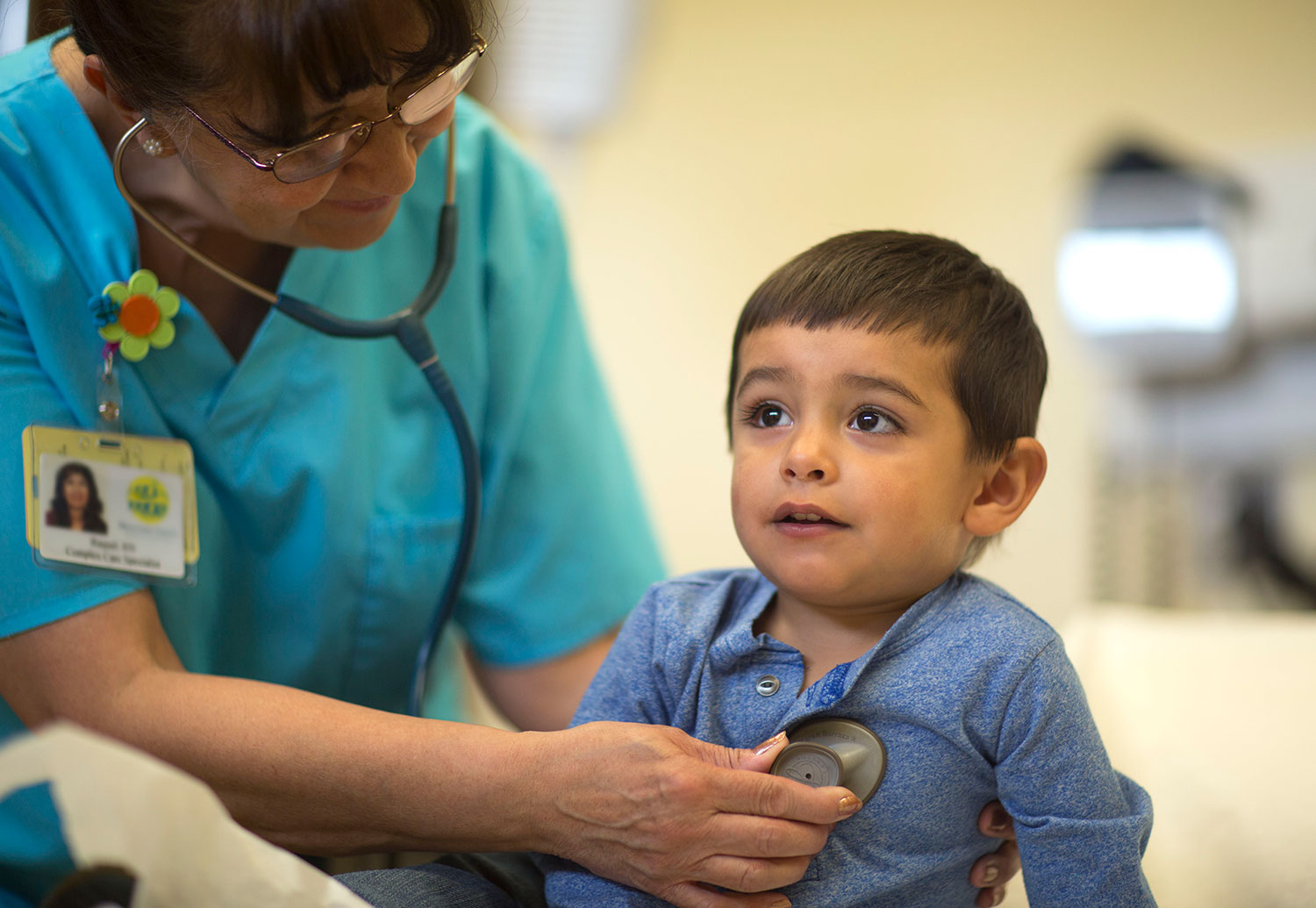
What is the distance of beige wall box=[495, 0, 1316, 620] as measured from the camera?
9.07 feet

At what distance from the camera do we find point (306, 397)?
1.18 m

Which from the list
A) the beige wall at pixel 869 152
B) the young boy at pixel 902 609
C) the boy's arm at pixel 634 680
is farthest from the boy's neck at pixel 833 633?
the beige wall at pixel 869 152

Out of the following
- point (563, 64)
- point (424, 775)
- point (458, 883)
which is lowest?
point (458, 883)

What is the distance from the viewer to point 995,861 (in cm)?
94

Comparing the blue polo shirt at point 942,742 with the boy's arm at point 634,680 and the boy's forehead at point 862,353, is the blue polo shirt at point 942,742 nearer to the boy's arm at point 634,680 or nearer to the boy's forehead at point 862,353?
the boy's arm at point 634,680

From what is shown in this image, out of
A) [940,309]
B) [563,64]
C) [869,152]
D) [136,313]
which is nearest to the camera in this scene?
[940,309]

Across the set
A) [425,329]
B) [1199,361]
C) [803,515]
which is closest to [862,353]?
[803,515]

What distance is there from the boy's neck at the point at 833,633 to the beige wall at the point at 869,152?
1856 mm

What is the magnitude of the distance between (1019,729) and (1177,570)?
2108mm

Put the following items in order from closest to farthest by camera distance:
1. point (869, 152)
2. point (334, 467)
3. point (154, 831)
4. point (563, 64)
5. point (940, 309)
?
point (154, 831) < point (940, 309) < point (334, 467) < point (563, 64) < point (869, 152)

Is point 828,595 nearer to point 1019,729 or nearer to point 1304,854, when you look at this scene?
point 1019,729

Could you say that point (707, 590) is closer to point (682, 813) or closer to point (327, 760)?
point (682, 813)

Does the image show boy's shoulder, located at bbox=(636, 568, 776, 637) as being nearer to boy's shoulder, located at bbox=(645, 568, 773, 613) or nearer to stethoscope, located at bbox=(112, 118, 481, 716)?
boy's shoulder, located at bbox=(645, 568, 773, 613)

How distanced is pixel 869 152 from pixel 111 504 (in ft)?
7.54
